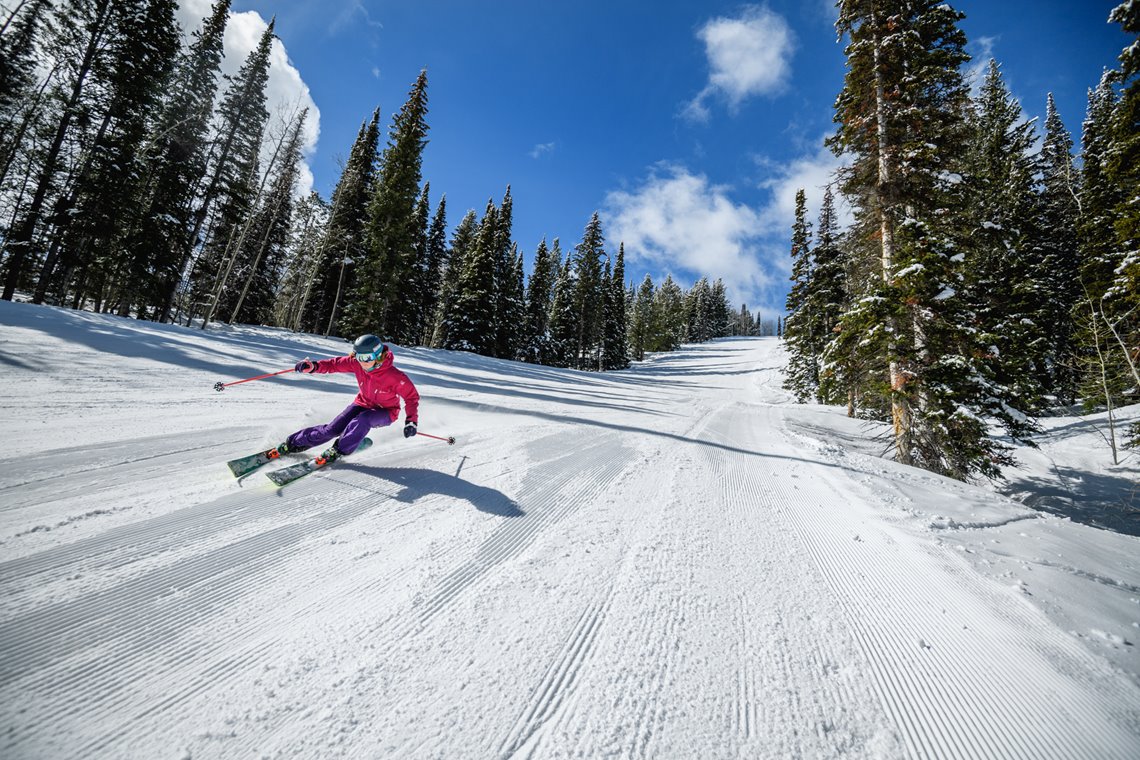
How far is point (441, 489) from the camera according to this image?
3.33 meters

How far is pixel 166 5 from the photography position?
17062 mm

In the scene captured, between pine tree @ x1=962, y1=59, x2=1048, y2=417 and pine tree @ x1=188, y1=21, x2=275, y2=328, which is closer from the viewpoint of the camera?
pine tree @ x1=962, y1=59, x2=1048, y2=417

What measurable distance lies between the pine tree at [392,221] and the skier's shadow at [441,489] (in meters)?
21.6

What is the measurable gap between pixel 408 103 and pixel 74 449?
26848 mm

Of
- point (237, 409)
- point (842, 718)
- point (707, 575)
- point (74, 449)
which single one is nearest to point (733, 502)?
point (707, 575)

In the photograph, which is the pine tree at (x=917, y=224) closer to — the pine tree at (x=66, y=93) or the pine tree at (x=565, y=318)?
the pine tree at (x=66, y=93)

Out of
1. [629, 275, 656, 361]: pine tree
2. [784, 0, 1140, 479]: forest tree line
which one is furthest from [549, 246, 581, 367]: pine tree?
[784, 0, 1140, 479]: forest tree line

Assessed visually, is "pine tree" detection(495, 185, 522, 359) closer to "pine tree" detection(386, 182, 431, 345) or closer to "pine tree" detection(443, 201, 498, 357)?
"pine tree" detection(443, 201, 498, 357)

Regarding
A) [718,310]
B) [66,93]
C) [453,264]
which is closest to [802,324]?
[453,264]

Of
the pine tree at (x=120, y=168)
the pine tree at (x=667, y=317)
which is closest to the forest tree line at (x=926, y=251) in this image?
the pine tree at (x=120, y=168)

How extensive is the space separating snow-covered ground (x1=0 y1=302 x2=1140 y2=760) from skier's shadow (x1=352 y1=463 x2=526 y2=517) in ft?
0.11

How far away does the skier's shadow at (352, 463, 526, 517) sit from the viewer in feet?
10.2

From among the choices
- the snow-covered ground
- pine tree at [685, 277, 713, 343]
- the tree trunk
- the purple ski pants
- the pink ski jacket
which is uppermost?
pine tree at [685, 277, 713, 343]

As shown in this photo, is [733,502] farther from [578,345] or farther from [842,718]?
[578,345]
